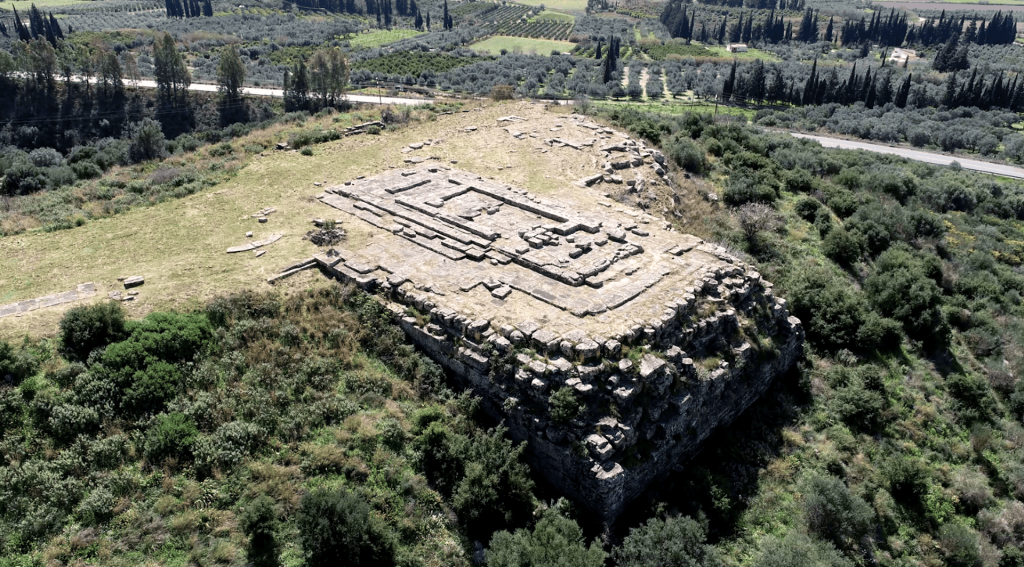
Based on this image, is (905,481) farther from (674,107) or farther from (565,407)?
(674,107)

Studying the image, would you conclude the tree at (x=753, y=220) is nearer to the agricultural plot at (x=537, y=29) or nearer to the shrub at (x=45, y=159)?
the shrub at (x=45, y=159)

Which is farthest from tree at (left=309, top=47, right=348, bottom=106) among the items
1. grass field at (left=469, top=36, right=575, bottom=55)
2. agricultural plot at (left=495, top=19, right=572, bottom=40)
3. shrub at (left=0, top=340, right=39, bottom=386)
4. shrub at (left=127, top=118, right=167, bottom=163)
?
agricultural plot at (left=495, top=19, right=572, bottom=40)

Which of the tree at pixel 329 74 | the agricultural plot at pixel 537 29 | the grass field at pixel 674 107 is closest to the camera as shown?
the tree at pixel 329 74

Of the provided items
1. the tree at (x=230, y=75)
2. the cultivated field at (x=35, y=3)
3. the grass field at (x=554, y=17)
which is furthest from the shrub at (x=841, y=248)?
the cultivated field at (x=35, y=3)

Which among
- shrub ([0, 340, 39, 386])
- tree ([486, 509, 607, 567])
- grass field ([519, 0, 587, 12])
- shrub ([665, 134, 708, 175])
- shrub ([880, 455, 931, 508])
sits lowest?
shrub ([880, 455, 931, 508])

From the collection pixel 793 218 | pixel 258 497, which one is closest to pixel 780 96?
pixel 793 218

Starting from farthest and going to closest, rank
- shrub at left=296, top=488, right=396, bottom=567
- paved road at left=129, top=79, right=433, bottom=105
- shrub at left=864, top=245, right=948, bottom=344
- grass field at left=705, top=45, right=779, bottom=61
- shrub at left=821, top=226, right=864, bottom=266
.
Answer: grass field at left=705, top=45, right=779, bottom=61, paved road at left=129, top=79, right=433, bottom=105, shrub at left=821, top=226, right=864, bottom=266, shrub at left=864, top=245, right=948, bottom=344, shrub at left=296, top=488, right=396, bottom=567

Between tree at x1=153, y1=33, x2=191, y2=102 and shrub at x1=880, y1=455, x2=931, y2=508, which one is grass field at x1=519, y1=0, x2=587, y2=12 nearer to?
tree at x1=153, y1=33, x2=191, y2=102
